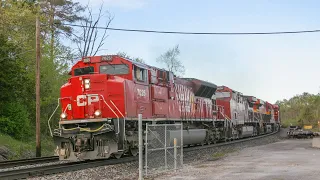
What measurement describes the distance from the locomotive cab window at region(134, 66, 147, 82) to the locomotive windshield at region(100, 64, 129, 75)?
0.44 meters

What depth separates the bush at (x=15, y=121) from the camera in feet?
83.4

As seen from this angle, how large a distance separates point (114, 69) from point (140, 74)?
1115mm

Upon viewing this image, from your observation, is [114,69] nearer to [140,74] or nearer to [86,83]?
[140,74]

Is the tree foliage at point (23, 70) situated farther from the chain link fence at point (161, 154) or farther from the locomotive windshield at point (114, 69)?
the chain link fence at point (161, 154)

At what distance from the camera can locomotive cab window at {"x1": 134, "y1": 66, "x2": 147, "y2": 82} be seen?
15257mm

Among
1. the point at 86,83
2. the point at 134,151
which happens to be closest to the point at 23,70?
the point at 86,83

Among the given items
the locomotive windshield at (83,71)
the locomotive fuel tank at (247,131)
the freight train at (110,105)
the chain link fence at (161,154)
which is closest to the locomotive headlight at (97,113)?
the freight train at (110,105)

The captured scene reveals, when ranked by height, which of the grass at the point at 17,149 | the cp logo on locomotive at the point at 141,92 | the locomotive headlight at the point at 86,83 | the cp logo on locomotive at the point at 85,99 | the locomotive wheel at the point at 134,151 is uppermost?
the locomotive headlight at the point at 86,83

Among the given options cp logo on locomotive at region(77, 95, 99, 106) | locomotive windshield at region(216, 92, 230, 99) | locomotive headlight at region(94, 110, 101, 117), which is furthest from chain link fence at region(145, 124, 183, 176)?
locomotive windshield at region(216, 92, 230, 99)

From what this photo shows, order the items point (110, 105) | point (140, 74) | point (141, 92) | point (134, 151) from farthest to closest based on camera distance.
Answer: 1. point (134, 151)
2. point (140, 74)
3. point (141, 92)
4. point (110, 105)

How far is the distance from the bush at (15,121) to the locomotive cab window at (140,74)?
13510 millimetres

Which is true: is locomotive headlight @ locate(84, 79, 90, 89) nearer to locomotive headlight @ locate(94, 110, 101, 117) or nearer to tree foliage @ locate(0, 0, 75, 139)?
locomotive headlight @ locate(94, 110, 101, 117)

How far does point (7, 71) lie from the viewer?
918 inches

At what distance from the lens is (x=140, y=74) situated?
1559 cm
